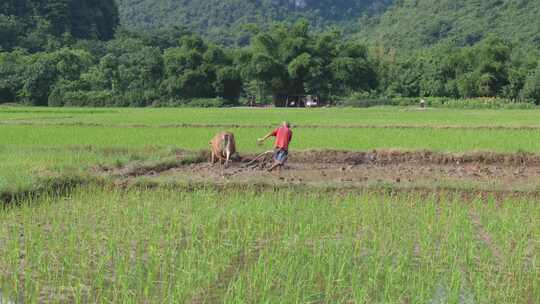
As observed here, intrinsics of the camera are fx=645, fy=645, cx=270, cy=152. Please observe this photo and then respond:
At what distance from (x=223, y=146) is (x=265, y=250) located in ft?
18.0

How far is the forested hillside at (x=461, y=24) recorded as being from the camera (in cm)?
6834

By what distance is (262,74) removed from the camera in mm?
46219

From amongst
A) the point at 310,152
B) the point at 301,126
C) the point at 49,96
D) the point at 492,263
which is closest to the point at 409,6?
the point at 49,96

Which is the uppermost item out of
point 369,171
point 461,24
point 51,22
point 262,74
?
point 51,22

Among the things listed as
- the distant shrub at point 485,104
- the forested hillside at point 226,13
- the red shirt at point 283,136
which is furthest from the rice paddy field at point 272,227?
the forested hillside at point 226,13

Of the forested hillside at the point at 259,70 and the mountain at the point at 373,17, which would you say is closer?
the forested hillside at the point at 259,70

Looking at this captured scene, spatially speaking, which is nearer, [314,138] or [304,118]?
[314,138]

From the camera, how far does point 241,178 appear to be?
922 cm

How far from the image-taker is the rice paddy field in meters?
4.45

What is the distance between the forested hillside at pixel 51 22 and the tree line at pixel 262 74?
1230cm

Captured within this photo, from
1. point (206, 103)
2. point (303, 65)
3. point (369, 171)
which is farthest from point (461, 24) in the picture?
point (369, 171)

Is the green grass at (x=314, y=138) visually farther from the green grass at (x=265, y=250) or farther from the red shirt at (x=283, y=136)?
the green grass at (x=265, y=250)

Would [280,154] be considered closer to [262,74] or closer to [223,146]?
[223,146]

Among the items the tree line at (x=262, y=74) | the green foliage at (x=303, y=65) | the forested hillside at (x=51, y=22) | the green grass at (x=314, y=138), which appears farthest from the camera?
the forested hillside at (x=51, y=22)
